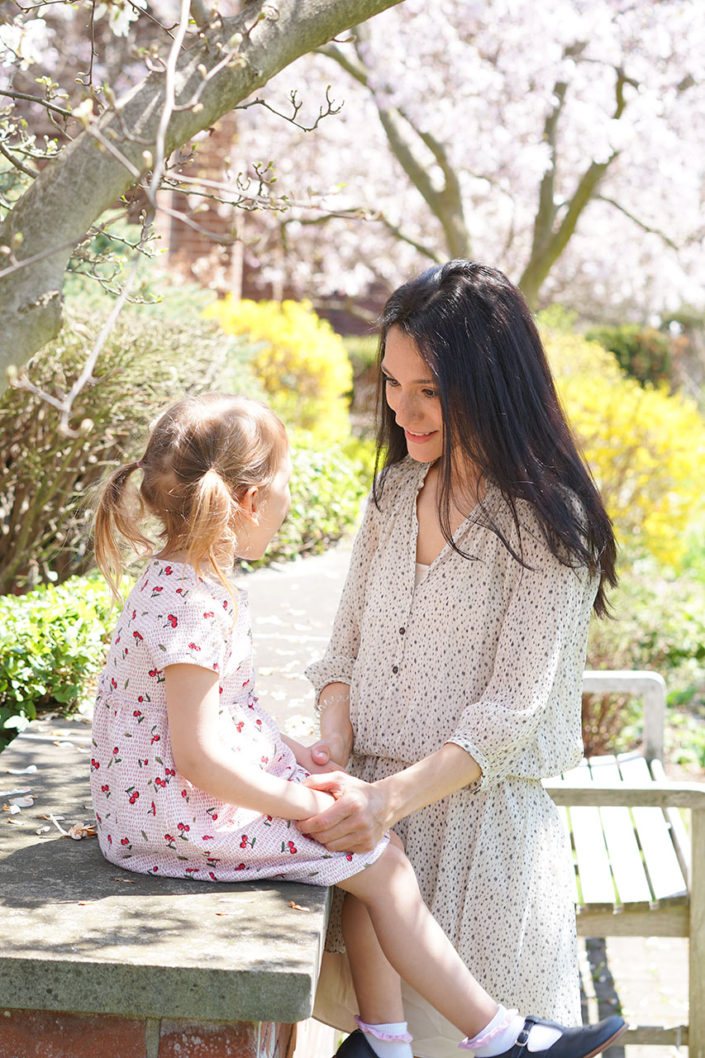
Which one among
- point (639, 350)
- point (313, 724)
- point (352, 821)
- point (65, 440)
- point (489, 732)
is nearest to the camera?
point (352, 821)

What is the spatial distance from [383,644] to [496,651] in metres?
0.25

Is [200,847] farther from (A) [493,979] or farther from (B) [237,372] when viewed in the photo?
(B) [237,372]

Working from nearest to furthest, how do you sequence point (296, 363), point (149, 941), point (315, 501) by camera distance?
1. point (149, 941)
2. point (315, 501)
3. point (296, 363)

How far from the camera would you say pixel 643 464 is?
819 centimetres

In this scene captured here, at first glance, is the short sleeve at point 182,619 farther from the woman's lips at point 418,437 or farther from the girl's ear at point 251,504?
the woman's lips at point 418,437

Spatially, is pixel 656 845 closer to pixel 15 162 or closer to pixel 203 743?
pixel 203 743

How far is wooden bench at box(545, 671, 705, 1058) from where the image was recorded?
10.8 feet

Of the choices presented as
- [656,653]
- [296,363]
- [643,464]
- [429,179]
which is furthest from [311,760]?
[429,179]

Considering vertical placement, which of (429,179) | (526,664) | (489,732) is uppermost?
(429,179)

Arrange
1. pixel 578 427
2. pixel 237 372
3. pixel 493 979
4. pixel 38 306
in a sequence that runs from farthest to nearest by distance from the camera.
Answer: pixel 578 427
pixel 237 372
pixel 493 979
pixel 38 306

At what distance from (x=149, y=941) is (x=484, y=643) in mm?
845

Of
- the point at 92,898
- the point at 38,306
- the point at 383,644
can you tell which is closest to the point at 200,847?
the point at 92,898

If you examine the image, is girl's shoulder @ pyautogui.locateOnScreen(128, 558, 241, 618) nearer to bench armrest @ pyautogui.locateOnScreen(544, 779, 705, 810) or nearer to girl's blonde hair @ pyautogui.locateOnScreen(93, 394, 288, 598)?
girl's blonde hair @ pyautogui.locateOnScreen(93, 394, 288, 598)

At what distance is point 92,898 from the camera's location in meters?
1.97
